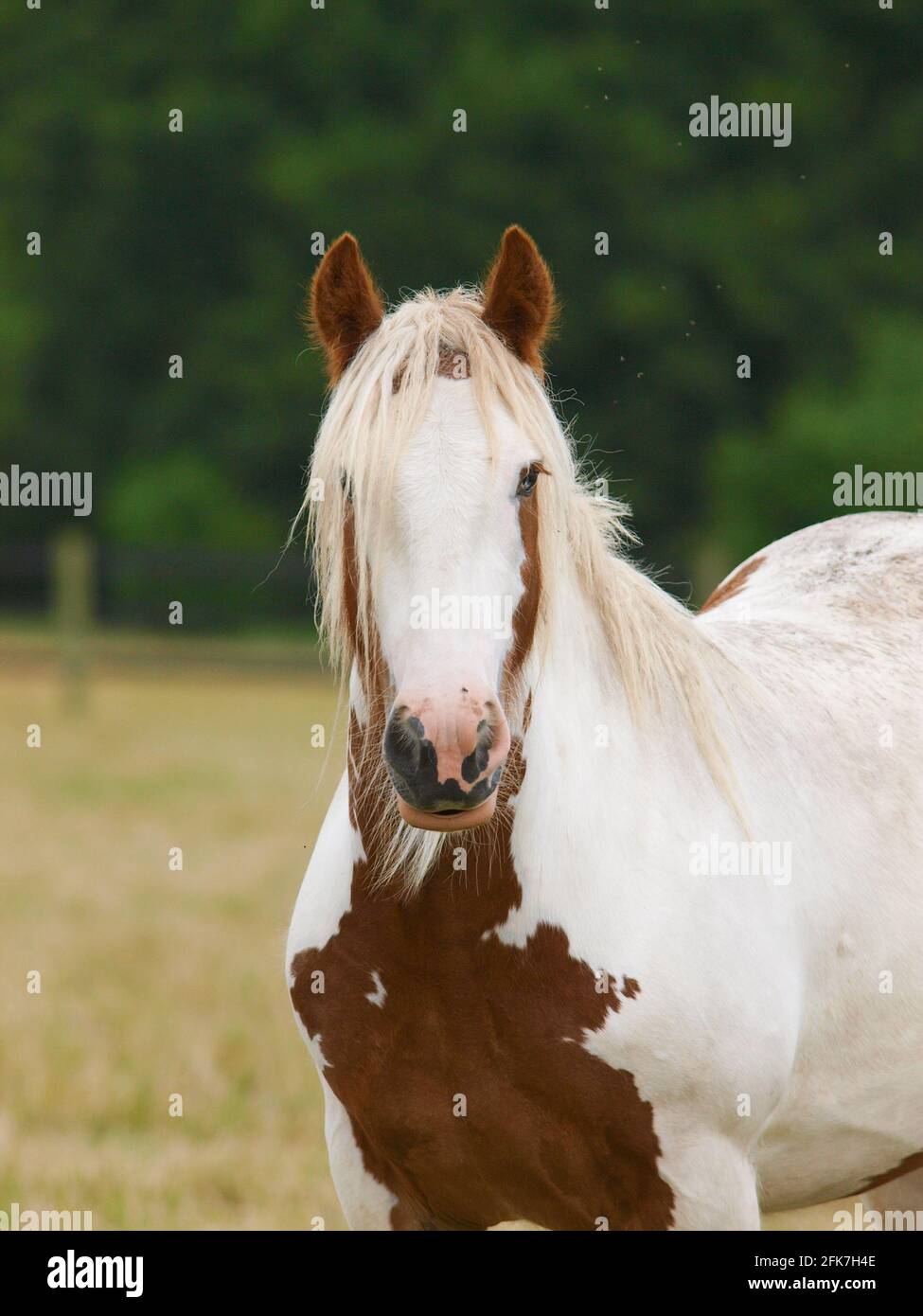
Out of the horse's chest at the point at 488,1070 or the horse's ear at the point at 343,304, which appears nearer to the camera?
the horse's chest at the point at 488,1070

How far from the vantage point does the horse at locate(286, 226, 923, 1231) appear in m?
2.51

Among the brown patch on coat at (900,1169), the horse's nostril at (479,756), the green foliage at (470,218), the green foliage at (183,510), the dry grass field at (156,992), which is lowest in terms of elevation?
the dry grass field at (156,992)

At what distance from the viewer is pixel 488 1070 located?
2.60m

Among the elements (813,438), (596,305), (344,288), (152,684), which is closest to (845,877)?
(344,288)

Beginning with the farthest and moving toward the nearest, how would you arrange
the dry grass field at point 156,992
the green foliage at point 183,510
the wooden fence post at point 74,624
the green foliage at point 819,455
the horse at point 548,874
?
the green foliage at point 183,510, the green foliage at point 819,455, the wooden fence post at point 74,624, the dry grass field at point 156,992, the horse at point 548,874

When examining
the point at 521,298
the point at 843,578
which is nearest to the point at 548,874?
the point at 521,298

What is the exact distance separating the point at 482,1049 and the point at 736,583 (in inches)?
69.9

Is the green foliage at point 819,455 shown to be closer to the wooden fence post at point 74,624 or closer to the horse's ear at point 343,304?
the wooden fence post at point 74,624

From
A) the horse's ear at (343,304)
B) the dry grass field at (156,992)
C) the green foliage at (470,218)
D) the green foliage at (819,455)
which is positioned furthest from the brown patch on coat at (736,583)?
the green foliage at (470,218)

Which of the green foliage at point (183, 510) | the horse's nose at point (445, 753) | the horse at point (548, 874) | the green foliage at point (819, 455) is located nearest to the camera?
the horse's nose at point (445, 753)

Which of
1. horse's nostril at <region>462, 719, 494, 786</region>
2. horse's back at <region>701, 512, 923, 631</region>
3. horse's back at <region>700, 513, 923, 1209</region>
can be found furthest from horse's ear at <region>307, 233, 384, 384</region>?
horse's back at <region>701, 512, 923, 631</region>

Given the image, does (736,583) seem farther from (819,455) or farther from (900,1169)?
(819,455)

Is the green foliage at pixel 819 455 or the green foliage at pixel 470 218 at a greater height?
the green foliage at pixel 470 218

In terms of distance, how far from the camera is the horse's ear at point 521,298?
268 centimetres
